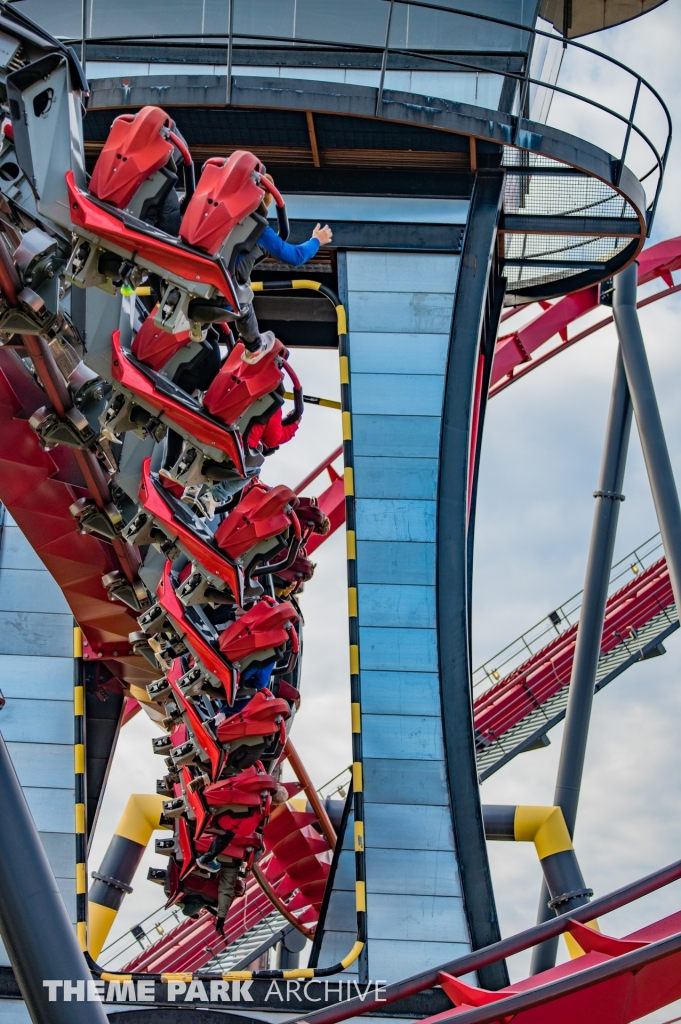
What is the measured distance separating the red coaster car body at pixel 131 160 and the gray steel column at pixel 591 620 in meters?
7.32

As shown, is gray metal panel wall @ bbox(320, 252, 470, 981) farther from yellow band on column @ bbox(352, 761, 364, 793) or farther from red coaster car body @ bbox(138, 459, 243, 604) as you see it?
red coaster car body @ bbox(138, 459, 243, 604)

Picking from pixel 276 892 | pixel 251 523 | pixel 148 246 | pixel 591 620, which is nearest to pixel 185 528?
pixel 251 523

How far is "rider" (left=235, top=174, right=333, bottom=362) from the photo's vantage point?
5781mm

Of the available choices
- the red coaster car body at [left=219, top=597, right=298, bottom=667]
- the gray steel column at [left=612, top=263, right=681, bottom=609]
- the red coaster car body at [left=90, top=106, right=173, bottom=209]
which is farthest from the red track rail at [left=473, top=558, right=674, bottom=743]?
the red coaster car body at [left=90, top=106, right=173, bottom=209]

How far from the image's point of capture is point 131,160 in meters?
5.52

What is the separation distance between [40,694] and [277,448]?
3.48m

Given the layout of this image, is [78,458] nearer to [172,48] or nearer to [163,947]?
[172,48]

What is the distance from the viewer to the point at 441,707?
9.88 m

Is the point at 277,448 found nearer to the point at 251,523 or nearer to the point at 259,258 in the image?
the point at 251,523

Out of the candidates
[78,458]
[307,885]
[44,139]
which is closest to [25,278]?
[44,139]

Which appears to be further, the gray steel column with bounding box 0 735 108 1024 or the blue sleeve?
the blue sleeve

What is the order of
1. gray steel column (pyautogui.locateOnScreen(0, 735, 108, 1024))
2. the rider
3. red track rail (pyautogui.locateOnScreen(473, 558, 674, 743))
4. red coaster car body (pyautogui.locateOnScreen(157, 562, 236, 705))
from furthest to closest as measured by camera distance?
red track rail (pyautogui.locateOnScreen(473, 558, 674, 743))
red coaster car body (pyautogui.locateOnScreen(157, 562, 236, 705))
the rider
gray steel column (pyautogui.locateOnScreen(0, 735, 108, 1024))

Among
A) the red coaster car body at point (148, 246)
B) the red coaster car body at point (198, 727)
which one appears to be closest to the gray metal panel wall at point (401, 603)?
the red coaster car body at point (198, 727)

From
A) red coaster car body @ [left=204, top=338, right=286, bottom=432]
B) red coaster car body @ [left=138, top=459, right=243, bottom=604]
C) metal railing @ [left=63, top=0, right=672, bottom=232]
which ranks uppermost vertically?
metal railing @ [left=63, top=0, right=672, bottom=232]
